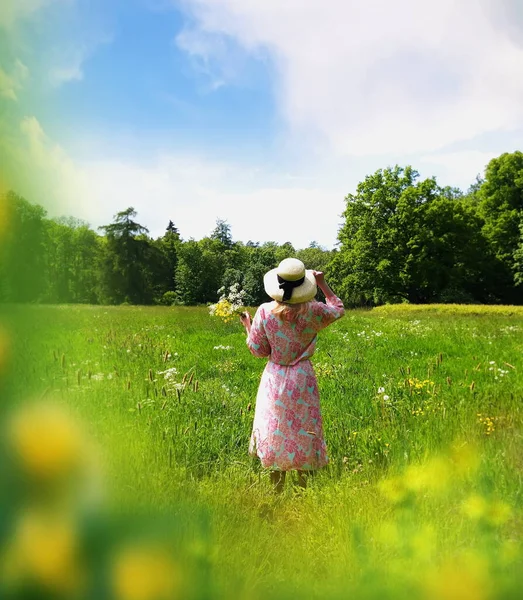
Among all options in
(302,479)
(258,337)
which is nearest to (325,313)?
(258,337)

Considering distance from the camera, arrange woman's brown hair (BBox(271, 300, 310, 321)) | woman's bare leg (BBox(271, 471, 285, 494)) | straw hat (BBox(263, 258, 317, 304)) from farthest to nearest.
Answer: woman's bare leg (BBox(271, 471, 285, 494)) < woman's brown hair (BBox(271, 300, 310, 321)) < straw hat (BBox(263, 258, 317, 304))

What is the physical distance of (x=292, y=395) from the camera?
317cm

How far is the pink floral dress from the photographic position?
3146 mm

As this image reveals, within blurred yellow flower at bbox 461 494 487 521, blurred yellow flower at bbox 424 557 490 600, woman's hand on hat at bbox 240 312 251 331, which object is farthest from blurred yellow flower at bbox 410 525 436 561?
woman's hand on hat at bbox 240 312 251 331

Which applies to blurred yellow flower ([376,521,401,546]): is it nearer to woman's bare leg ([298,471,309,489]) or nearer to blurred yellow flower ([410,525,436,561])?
blurred yellow flower ([410,525,436,561])

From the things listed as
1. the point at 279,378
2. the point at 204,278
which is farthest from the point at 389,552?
the point at 204,278

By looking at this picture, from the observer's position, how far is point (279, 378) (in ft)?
10.5

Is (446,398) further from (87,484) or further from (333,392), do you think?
(87,484)

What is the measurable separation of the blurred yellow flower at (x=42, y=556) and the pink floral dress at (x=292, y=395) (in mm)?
2768

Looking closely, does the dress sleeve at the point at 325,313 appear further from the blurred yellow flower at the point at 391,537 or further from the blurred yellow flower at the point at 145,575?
the blurred yellow flower at the point at 145,575

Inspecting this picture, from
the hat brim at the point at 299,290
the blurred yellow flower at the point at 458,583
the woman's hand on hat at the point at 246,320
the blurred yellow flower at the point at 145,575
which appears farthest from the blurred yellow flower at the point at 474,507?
the woman's hand on hat at the point at 246,320

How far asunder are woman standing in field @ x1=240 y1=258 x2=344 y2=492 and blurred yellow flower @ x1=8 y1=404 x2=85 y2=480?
2646mm

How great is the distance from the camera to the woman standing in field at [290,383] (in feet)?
10.2

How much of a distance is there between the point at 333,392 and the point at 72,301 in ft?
15.5
